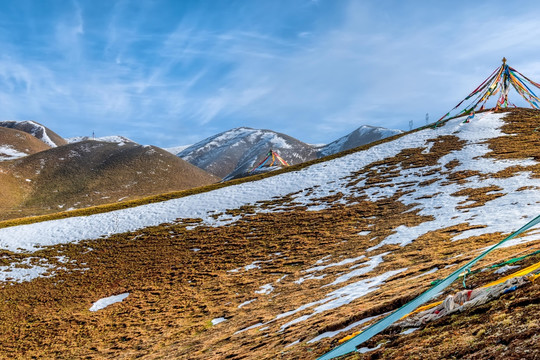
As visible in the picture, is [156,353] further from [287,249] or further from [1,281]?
[1,281]

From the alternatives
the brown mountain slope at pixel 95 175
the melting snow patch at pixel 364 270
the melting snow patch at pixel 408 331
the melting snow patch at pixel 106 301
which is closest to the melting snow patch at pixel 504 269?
the melting snow patch at pixel 408 331

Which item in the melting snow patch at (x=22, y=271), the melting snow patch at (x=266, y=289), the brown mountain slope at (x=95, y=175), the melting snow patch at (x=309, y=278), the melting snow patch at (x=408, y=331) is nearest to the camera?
the melting snow patch at (x=408, y=331)

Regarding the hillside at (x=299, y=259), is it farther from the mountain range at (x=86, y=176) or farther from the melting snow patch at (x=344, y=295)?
the mountain range at (x=86, y=176)

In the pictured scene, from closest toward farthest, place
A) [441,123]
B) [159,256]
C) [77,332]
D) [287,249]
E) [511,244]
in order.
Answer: [511,244] → [77,332] → [287,249] → [159,256] → [441,123]

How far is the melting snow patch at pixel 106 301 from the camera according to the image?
73.9ft

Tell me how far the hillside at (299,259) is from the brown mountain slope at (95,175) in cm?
8682

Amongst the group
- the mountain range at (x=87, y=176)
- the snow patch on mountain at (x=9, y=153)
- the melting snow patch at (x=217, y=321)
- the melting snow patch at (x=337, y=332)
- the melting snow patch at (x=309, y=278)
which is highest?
the snow patch on mountain at (x=9, y=153)

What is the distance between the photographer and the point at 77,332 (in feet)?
65.0

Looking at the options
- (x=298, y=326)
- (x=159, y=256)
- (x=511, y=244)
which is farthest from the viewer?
(x=159, y=256)

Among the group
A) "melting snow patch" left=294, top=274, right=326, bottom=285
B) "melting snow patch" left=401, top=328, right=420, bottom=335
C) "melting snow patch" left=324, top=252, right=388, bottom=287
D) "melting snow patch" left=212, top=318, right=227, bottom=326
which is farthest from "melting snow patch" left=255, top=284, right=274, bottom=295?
"melting snow patch" left=401, top=328, right=420, bottom=335

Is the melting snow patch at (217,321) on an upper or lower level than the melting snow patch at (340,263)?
lower

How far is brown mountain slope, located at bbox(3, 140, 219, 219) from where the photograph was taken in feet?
381

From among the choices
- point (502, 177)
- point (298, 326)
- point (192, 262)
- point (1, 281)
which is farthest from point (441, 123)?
point (1, 281)

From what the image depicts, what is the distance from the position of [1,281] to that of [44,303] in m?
6.36
